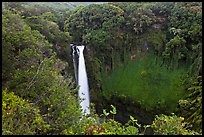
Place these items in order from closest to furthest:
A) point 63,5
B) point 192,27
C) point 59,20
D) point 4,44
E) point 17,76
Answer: point 17,76 → point 4,44 → point 192,27 → point 59,20 → point 63,5

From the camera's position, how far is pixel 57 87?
41.0ft

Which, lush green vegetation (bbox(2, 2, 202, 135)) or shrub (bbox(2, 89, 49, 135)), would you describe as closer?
shrub (bbox(2, 89, 49, 135))

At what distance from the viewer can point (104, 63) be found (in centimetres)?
2861

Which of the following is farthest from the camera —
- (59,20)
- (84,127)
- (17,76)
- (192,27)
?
(59,20)

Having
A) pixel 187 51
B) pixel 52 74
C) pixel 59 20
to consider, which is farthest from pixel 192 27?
pixel 52 74

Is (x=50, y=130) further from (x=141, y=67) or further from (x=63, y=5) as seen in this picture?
(x=63, y=5)

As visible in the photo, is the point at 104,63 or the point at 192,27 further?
the point at 104,63

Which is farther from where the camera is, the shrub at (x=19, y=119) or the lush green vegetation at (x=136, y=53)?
the lush green vegetation at (x=136, y=53)

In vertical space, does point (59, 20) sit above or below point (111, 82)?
above

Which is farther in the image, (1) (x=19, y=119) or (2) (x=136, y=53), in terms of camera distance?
(2) (x=136, y=53)

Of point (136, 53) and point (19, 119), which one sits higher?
point (19, 119)

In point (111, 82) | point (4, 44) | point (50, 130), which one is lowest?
point (111, 82)

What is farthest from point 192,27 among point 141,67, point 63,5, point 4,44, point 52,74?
point 63,5

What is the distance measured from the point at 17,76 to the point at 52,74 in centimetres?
191
